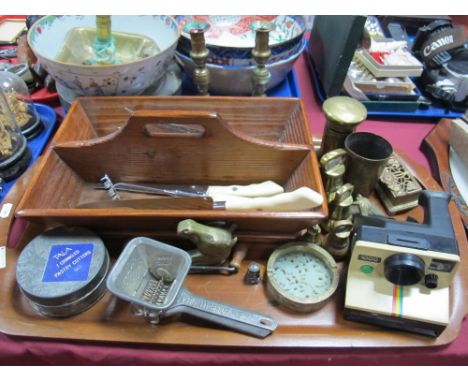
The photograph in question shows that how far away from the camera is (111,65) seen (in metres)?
0.58

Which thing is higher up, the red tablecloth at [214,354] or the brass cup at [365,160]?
the brass cup at [365,160]

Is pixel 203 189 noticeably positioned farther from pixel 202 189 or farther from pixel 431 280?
pixel 431 280

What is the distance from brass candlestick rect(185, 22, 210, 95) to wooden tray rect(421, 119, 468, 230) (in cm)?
45

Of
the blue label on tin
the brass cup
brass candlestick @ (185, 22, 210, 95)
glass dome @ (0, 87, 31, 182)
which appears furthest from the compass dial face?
glass dome @ (0, 87, 31, 182)

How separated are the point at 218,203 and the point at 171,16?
1.47ft

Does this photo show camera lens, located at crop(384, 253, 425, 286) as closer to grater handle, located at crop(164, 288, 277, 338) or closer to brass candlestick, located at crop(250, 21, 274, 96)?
grater handle, located at crop(164, 288, 277, 338)

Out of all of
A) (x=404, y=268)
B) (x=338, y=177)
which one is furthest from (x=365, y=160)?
(x=404, y=268)

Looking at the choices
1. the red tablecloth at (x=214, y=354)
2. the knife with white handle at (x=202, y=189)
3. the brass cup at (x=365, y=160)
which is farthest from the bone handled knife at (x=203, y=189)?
the red tablecloth at (x=214, y=354)

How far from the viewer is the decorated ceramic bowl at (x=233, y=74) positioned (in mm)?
676

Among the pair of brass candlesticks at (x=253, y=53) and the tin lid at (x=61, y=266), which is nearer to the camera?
the tin lid at (x=61, y=266)

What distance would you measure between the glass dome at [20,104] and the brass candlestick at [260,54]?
45cm

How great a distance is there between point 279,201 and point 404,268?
17 cm

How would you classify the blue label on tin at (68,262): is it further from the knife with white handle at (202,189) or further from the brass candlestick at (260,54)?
the brass candlestick at (260,54)

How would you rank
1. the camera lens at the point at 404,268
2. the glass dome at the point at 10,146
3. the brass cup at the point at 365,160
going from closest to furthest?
the camera lens at the point at 404,268, the brass cup at the point at 365,160, the glass dome at the point at 10,146
